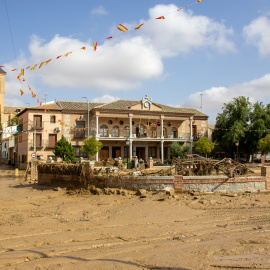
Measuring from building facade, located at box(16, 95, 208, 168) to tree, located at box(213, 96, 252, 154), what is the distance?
2.88 m

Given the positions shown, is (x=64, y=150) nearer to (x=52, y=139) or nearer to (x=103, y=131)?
(x=52, y=139)

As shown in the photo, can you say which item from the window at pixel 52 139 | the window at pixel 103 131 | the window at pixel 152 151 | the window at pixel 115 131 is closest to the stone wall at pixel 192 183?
the window at pixel 52 139

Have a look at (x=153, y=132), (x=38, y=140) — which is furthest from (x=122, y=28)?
(x=153, y=132)

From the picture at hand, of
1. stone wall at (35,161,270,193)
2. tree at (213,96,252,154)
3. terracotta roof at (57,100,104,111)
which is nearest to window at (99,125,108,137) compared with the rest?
terracotta roof at (57,100,104,111)

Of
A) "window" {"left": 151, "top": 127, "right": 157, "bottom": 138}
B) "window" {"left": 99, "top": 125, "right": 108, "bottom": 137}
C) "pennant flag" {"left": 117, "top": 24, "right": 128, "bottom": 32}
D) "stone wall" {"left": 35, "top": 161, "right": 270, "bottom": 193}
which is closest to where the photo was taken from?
"pennant flag" {"left": 117, "top": 24, "right": 128, "bottom": 32}

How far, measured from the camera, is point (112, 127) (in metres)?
34.8

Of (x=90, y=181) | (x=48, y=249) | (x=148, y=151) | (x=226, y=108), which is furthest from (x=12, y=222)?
(x=226, y=108)

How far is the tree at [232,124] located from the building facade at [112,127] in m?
2.88

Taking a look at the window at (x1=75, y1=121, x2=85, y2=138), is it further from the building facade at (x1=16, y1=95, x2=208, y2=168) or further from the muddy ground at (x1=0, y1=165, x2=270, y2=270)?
the muddy ground at (x1=0, y1=165, x2=270, y2=270)

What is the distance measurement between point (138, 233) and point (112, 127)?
28.1m

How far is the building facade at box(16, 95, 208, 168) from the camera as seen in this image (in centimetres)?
3212

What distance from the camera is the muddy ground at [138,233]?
5.36m

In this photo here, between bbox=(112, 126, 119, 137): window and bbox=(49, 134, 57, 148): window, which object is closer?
bbox=(49, 134, 57, 148): window

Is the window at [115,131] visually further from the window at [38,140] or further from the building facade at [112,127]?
the window at [38,140]
